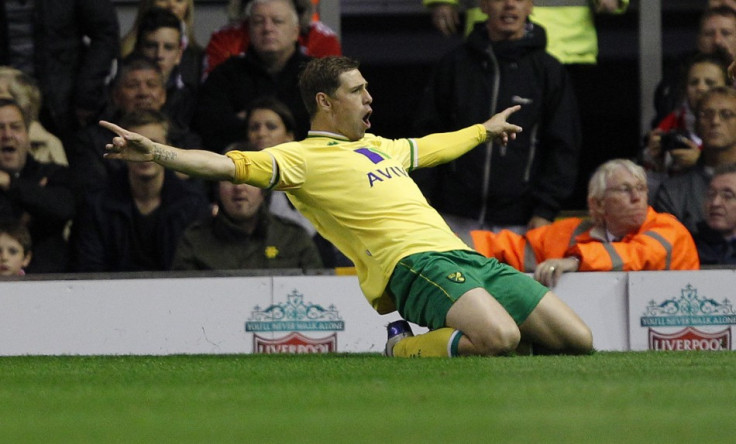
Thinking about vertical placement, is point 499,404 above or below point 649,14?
below

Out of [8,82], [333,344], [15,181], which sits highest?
[8,82]

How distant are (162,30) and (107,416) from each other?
607cm

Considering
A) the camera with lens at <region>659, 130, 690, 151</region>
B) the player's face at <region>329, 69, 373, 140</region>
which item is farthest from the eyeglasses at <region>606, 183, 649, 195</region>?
the player's face at <region>329, 69, 373, 140</region>

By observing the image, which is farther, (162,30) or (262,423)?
(162,30)

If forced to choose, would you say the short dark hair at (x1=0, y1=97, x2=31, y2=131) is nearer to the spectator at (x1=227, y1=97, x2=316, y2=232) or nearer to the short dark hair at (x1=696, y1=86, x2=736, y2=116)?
the spectator at (x1=227, y1=97, x2=316, y2=232)

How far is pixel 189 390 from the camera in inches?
240

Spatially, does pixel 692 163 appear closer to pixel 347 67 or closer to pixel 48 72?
pixel 347 67

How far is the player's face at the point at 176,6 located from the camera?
1108 cm

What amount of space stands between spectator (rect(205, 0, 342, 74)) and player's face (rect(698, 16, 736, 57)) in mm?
2587

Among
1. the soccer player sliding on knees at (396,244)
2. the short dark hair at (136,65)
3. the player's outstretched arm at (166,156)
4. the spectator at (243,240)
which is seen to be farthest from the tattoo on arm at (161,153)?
the short dark hair at (136,65)

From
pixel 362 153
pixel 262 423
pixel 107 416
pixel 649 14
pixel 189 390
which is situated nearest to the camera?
pixel 262 423

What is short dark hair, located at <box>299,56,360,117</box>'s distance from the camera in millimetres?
8086

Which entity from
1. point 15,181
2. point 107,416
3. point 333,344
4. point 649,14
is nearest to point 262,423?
point 107,416

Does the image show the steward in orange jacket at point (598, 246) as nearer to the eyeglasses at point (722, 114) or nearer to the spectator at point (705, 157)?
the spectator at point (705, 157)
